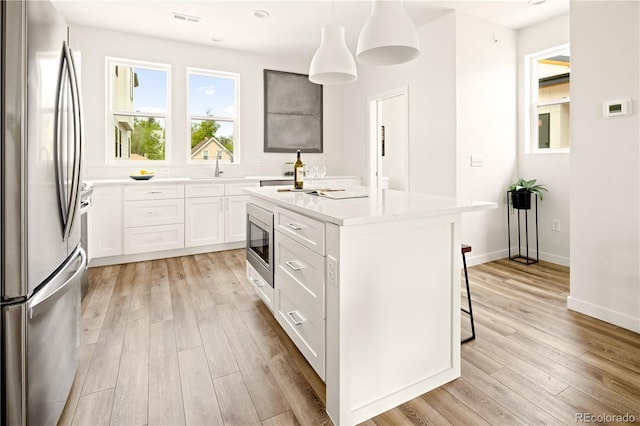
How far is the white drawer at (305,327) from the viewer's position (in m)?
1.67

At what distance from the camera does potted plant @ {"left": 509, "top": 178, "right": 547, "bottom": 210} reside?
3980 mm

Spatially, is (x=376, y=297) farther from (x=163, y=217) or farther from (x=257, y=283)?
(x=163, y=217)

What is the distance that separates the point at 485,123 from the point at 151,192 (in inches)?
153

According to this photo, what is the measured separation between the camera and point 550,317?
2564 mm

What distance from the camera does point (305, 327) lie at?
6.04 feet

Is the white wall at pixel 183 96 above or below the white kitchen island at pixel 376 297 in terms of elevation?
above

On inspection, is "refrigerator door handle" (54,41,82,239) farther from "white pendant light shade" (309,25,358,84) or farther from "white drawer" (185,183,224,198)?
"white drawer" (185,183,224,198)

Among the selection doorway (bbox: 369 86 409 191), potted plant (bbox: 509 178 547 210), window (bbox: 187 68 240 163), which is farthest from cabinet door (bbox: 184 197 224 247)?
potted plant (bbox: 509 178 547 210)

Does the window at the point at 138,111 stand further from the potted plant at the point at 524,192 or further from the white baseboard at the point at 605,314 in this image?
the white baseboard at the point at 605,314

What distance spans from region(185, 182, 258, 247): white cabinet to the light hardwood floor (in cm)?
146

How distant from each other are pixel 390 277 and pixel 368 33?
1.31 m

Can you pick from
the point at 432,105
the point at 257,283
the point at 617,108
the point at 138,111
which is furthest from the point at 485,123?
the point at 138,111

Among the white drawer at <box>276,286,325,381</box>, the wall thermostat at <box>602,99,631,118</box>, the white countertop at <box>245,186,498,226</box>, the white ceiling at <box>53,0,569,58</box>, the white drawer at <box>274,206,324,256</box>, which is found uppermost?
the white ceiling at <box>53,0,569,58</box>

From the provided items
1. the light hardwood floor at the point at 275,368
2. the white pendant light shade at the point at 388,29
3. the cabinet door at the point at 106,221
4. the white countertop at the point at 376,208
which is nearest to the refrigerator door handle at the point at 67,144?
the light hardwood floor at the point at 275,368
